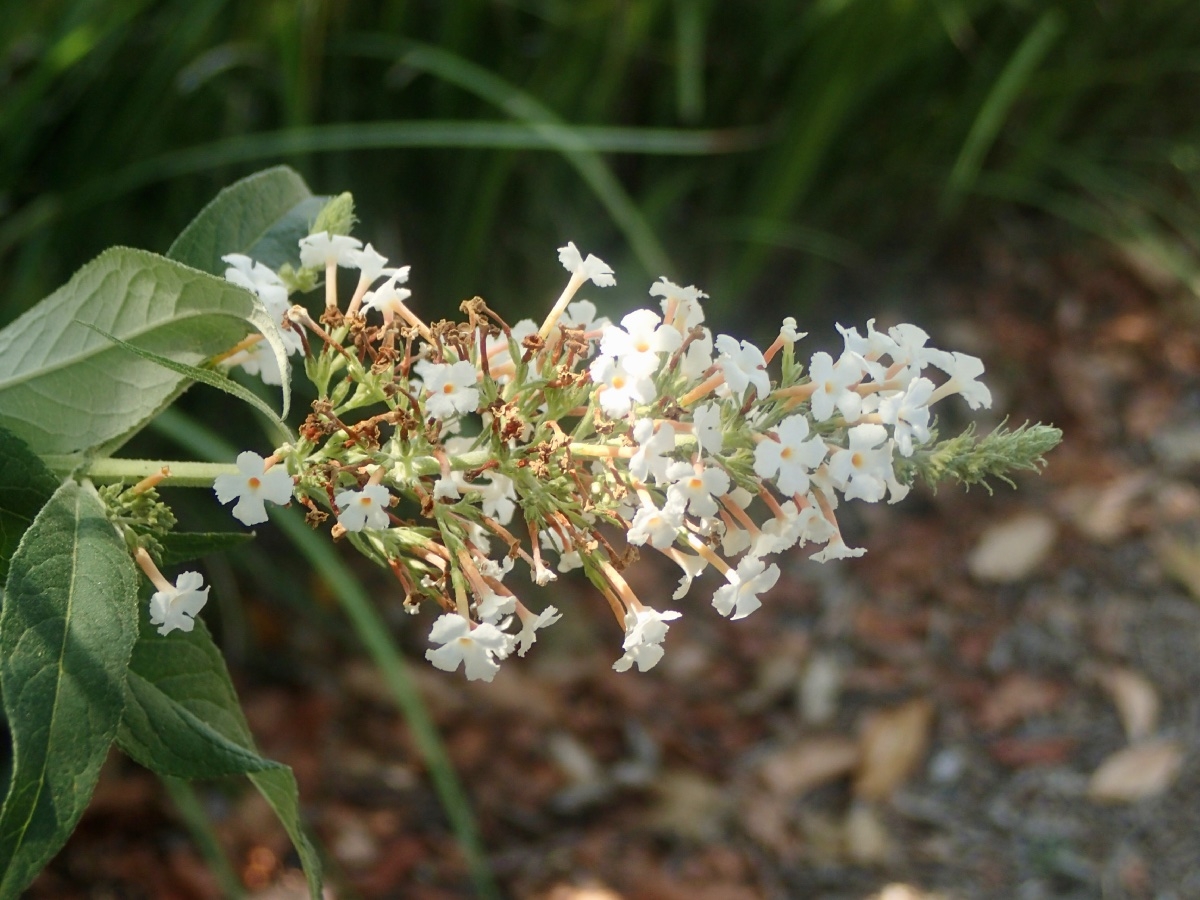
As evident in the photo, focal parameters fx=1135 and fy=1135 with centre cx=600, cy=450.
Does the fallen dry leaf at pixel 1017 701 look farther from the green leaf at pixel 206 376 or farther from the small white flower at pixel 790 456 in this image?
the green leaf at pixel 206 376

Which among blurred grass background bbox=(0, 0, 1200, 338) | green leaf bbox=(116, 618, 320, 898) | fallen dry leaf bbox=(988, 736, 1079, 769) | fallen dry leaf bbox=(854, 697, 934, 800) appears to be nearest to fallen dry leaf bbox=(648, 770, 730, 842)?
fallen dry leaf bbox=(854, 697, 934, 800)

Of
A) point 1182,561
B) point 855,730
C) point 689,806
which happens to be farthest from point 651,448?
point 1182,561

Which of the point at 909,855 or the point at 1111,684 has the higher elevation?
the point at 1111,684

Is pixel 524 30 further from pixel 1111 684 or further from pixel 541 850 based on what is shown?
pixel 1111 684

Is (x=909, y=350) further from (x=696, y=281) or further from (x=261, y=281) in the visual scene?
(x=696, y=281)

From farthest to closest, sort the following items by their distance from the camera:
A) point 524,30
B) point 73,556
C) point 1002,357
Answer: point 1002,357
point 524,30
point 73,556

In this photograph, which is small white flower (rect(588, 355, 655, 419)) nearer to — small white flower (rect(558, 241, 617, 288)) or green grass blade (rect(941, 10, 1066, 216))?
small white flower (rect(558, 241, 617, 288))

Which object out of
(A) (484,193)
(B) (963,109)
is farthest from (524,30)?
(B) (963,109)
